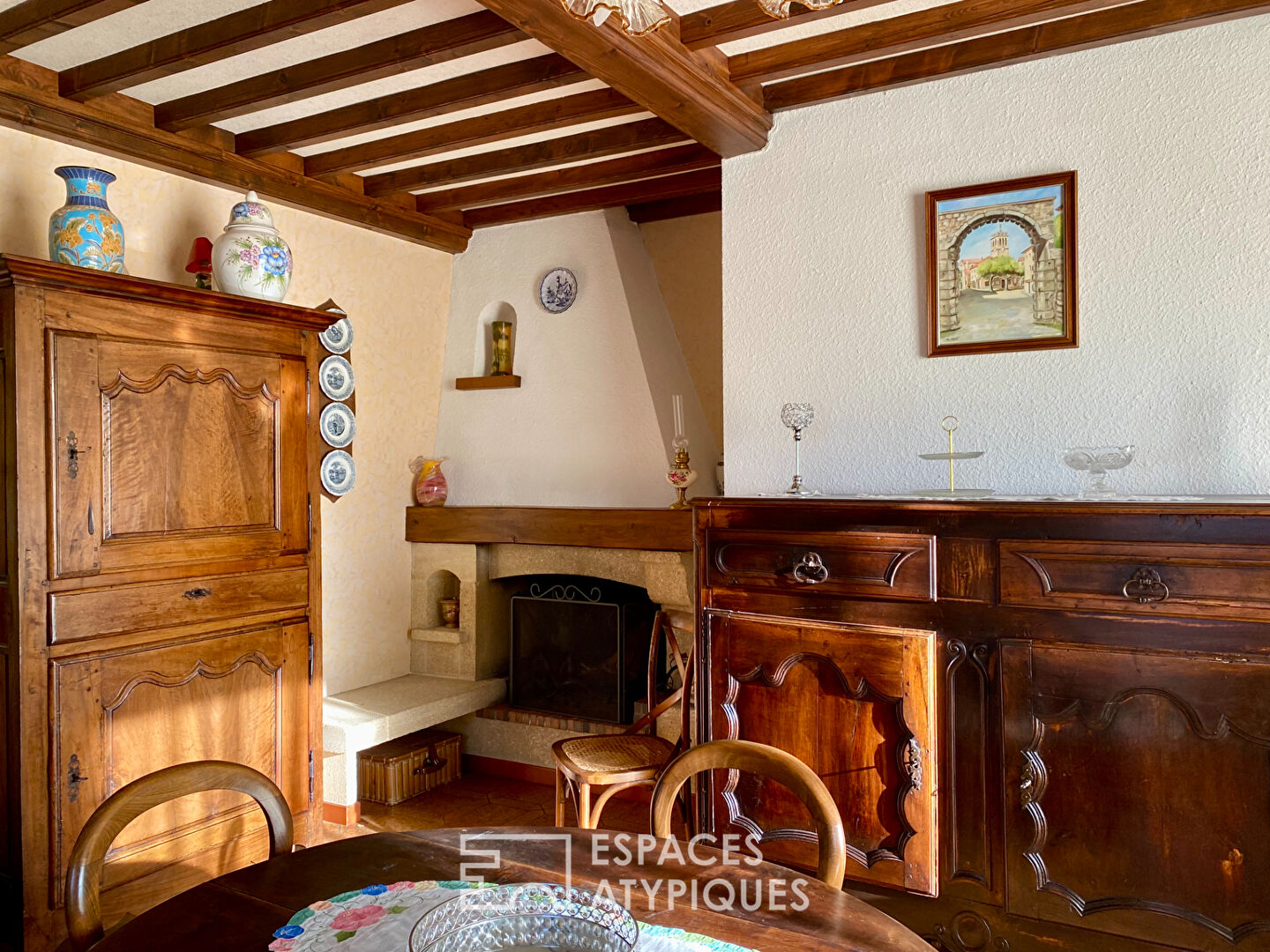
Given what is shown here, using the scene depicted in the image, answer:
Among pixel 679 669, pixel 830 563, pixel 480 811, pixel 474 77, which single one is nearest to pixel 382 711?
pixel 480 811

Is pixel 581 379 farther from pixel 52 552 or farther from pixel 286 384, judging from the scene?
pixel 52 552

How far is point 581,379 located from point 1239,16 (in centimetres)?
255

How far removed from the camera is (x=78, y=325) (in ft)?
7.53

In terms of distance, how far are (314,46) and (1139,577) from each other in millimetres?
2530

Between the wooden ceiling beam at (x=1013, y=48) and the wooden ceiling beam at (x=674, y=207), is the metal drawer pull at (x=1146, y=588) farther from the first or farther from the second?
the wooden ceiling beam at (x=674, y=207)

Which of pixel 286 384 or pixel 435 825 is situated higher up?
pixel 286 384

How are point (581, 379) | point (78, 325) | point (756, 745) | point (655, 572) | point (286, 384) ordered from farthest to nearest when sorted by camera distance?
point (581, 379) < point (655, 572) < point (286, 384) < point (78, 325) < point (756, 745)

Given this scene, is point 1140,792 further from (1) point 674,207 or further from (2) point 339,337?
(2) point 339,337

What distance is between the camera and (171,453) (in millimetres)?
2533

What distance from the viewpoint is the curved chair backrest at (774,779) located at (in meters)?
1.38

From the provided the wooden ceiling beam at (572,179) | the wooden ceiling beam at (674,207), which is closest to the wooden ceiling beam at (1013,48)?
the wooden ceiling beam at (572,179)

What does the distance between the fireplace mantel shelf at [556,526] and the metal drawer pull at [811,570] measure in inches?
50.9

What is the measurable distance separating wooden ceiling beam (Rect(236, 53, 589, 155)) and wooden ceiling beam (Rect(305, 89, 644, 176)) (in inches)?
7.5

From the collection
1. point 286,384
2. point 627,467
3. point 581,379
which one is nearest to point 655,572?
point 627,467
